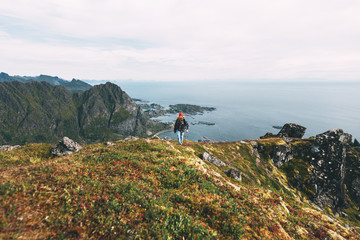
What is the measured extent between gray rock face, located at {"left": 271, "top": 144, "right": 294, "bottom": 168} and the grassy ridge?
54.0m

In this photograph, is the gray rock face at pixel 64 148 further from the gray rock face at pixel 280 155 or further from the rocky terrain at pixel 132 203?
the gray rock face at pixel 280 155

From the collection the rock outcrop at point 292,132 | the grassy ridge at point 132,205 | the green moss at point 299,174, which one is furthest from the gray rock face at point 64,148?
the rock outcrop at point 292,132

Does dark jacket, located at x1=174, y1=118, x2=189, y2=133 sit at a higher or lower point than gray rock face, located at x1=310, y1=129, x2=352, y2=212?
higher

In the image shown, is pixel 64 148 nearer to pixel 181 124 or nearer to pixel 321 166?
pixel 181 124

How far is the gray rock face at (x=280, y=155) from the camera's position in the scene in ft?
205

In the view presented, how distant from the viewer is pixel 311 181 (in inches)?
2330

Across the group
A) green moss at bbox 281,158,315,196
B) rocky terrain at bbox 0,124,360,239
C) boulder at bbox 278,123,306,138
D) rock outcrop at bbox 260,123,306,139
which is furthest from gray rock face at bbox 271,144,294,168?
rocky terrain at bbox 0,124,360,239

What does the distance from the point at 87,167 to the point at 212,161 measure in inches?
967

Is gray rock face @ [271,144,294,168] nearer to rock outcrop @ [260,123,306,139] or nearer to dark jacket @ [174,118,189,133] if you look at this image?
rock outcrop @ [260,123,306,139]

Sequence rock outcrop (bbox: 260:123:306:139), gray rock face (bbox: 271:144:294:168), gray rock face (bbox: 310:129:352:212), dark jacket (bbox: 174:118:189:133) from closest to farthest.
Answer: dark jacket (bbox: 174:118:189:133) < gray rock face (bbox: 310:129:352:212) < gray rock face (bbox: 271:144:294:168) < rock outcrop (bbox: 260:123:306:139)

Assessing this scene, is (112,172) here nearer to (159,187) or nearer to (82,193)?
(82,193)

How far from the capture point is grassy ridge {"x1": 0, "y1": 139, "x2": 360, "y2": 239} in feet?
27.0

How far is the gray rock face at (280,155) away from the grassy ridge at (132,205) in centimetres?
5396

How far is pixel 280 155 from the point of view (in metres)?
63.3
